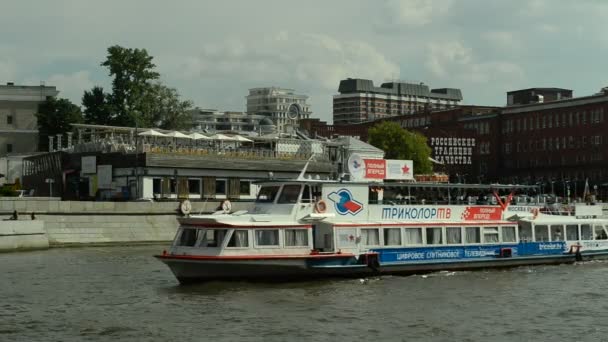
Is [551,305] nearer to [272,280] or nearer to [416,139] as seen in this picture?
[272,280]

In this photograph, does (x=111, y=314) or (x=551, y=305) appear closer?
(x=111, y=314)

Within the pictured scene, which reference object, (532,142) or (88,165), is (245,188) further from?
(532,142)

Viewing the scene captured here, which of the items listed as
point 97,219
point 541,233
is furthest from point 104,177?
point 541,233

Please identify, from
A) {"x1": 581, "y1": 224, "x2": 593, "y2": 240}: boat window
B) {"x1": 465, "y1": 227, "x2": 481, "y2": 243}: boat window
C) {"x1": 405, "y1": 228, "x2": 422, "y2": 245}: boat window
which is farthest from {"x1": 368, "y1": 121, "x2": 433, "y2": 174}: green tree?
{"x1": 405, "y1": 228, "x2": 422, "y2": 245}: boat window

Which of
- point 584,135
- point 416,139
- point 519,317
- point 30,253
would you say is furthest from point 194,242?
point 584,135

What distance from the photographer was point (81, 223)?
59.1m

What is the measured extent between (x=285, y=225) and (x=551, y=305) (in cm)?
1106

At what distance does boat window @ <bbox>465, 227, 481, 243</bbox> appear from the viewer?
4625 centimetres

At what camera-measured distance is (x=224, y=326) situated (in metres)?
30.4

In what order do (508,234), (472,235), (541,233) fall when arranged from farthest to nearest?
(541,233) < (508,234) < (472,235)

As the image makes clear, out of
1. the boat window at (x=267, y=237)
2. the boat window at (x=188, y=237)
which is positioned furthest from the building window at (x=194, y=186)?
the boat window at (x=267, y=237)

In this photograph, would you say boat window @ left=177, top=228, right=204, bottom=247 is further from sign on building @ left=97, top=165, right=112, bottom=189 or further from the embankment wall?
sign on building @ left=97, top=165, right=112, bottom=189

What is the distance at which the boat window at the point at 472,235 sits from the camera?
152 ft

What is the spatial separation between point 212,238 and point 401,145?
7811cm
